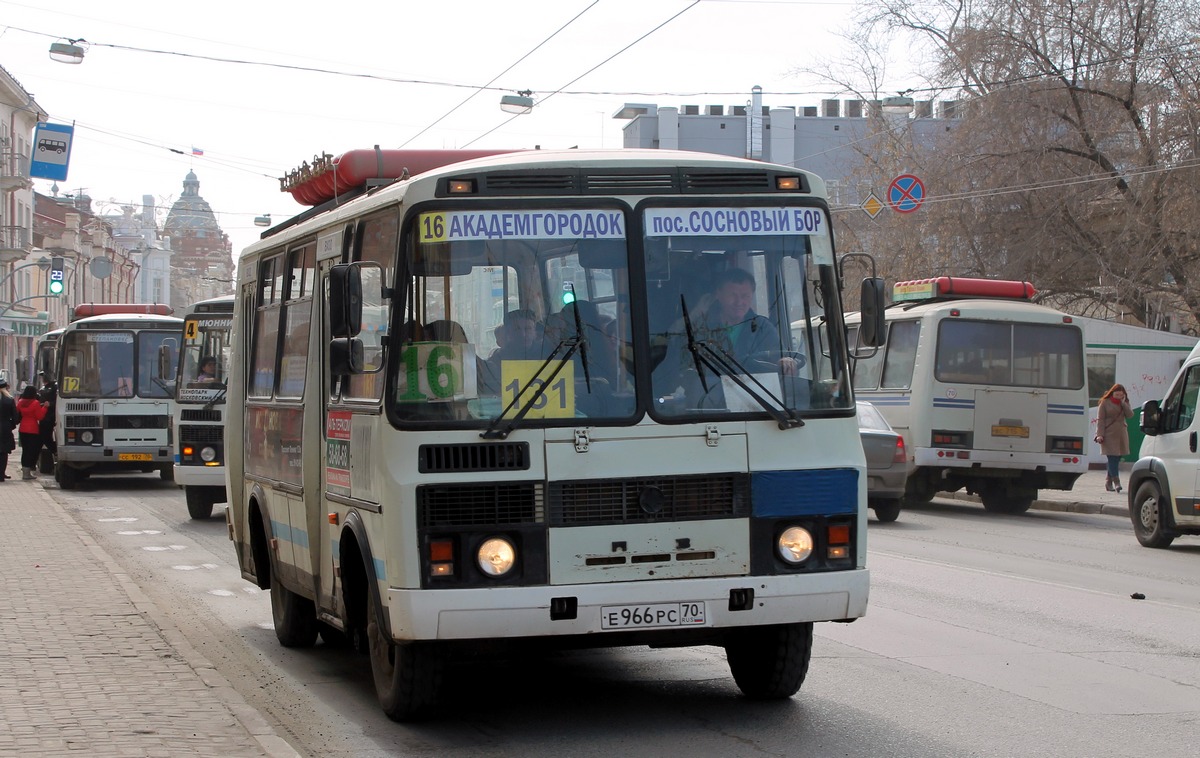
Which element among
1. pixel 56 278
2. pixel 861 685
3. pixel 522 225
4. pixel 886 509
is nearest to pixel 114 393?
pixel 886 509

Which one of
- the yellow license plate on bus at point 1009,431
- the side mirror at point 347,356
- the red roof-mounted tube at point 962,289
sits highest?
the red roof-mounted tube at point 962,289

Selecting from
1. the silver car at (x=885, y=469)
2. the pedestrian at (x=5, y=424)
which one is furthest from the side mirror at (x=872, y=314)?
the pedestrian at (x=5, y=424)

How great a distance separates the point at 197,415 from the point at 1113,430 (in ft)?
49.4

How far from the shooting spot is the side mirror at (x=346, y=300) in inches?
292

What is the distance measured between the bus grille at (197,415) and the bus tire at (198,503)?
3.17 feet

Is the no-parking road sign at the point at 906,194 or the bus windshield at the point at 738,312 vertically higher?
the no-parking road sign at the point at 906,194

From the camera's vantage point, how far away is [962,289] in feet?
82.6

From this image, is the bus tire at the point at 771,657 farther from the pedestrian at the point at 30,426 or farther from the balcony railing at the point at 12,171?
the balcony railing at the point at 12,171

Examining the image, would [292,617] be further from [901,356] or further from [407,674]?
[901,356]

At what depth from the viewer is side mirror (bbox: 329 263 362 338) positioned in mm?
7410

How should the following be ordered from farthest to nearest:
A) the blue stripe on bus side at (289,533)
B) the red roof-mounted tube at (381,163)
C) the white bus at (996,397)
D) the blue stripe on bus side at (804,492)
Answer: the white bus at (996,397)
the blue stripe on bus side at (289,533)
the red roof-mounted tube at (381,163)
the blue stripe on bus side at (804,492)

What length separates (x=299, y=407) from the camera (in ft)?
31.2

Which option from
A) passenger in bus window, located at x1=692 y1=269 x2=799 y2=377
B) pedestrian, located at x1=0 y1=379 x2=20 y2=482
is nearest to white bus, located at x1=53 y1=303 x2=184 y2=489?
pedestrian, located at x1=0 y1=379 x2=20 y2=482

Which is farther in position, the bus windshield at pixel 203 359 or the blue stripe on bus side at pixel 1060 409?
the blue stripe on bus side at pixel 1060 409
